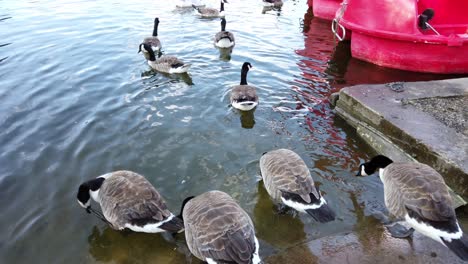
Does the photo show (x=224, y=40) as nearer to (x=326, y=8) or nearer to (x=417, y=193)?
(x=326, y=8)

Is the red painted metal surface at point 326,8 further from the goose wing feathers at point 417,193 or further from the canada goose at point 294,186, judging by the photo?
the goose wing feathers at point 417,193

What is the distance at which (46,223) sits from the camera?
526 cm

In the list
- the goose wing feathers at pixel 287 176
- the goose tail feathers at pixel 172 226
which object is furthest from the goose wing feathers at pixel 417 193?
the goose tail feathers at pixel 172 226

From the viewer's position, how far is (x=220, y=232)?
12.7 ft

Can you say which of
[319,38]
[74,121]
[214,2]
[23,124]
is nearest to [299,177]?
[74,121]

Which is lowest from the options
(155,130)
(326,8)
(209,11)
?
(155,130)

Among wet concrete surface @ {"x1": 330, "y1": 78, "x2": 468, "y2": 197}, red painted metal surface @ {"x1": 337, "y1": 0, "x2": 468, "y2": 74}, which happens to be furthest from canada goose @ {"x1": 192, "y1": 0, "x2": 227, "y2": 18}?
wet concrete surface @ {"x1": 330, "y1": 78, "x2": 468, "y2": 197}

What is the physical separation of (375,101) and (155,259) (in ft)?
17.4

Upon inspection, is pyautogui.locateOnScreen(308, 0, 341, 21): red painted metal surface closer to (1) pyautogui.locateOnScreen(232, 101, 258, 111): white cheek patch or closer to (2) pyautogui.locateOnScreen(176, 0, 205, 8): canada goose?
(2) pyautogui.locateOnScreen(176, 0, 205, 8): canada goose

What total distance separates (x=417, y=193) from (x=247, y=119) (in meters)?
4.55

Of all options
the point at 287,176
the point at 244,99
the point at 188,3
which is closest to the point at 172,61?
the point at 244,99

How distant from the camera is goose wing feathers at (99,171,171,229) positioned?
4586 mm

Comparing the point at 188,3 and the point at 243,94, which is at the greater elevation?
the point at 188,3

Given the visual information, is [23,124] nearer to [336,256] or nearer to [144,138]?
[144,138]
